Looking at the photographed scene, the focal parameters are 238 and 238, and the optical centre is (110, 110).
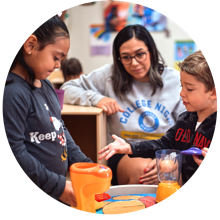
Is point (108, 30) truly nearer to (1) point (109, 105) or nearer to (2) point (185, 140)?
(1) point (109, 105)

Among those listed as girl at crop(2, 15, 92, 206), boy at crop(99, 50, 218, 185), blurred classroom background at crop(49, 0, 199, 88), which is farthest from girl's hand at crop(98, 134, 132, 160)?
blurred classroom background at crop(49, 0, 199, 88)

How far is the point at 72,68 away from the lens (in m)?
0.67

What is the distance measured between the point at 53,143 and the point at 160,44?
16.4 inches

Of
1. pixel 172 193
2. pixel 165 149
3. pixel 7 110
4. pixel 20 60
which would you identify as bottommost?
pixel 172 193

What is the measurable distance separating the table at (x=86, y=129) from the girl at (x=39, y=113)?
0.11 ft

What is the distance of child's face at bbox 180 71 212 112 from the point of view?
58 cm

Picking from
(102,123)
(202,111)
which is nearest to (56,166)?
(102,123)

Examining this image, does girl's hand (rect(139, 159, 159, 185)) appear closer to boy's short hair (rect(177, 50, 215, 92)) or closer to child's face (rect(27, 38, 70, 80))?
boy's short hair (rect(177, 50, 215, 92))

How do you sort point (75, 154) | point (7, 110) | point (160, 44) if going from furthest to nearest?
point (160, 44)
point (75, 154)
point (7, 110)

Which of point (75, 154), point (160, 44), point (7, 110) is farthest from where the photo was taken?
point (160, 44)

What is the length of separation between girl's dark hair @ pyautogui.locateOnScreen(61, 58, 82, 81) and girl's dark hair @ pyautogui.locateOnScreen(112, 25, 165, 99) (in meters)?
0.11

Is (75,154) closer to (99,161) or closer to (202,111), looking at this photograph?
(99,161)

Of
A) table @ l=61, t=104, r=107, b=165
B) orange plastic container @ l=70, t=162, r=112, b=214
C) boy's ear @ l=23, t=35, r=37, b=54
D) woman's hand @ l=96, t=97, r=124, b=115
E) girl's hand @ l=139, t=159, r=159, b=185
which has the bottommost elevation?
girl's hand @ l=139, t=159, r=159, b=185

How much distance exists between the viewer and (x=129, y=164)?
66 centimetres
